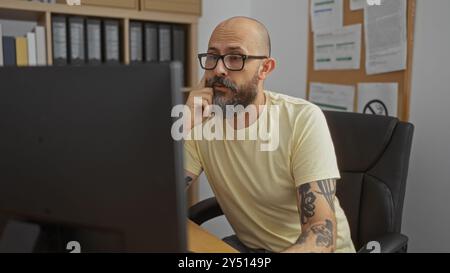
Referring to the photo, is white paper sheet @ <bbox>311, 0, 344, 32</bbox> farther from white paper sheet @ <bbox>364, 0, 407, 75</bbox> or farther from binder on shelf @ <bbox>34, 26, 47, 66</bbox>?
binder on shelf @ <bbox>34, 26, 47, 66</bbox>

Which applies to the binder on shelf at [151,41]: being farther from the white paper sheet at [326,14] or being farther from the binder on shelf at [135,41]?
the white paper sheet at [326,14]

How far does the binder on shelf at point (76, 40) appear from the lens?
1958 millimetres

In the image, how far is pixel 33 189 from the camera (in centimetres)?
53

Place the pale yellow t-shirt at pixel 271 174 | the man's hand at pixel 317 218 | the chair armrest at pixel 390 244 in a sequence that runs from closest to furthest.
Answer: the man's hand at pixel 317 218 → the chair armrest at pixel 390 244 → the pale yellow t-shirt at pixel 271 174

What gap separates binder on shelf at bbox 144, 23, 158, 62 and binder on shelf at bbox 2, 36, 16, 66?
2.03 feet

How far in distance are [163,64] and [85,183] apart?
0.18 m

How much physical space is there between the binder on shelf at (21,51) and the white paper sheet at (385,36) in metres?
1.54

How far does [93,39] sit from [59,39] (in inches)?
6.2

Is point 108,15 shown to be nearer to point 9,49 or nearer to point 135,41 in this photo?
point 135,41

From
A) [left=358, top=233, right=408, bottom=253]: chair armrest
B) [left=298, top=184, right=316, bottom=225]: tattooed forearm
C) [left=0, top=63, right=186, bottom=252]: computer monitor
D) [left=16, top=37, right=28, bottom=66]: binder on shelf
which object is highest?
[left=16, top=37, right=28, bottom=66]: binder on shelf

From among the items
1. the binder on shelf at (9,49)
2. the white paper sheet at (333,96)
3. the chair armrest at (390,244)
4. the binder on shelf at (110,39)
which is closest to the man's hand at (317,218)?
the chair armrest at (390,244)

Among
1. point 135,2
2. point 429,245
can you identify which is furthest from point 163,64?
point 135,2

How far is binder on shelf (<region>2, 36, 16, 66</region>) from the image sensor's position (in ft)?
6.00

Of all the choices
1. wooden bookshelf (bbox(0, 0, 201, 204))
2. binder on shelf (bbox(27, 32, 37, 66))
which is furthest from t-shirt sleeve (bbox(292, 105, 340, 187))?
binder on shelf (bbox(27, 32, 37, 66))
